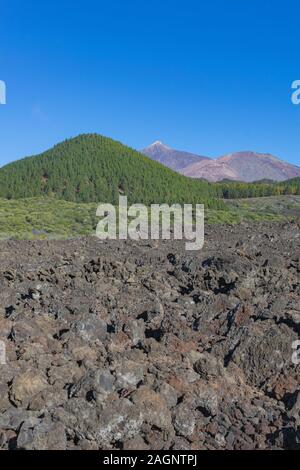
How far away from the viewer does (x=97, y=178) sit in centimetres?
7225

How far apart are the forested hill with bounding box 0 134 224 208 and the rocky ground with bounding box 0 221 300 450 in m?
51.6

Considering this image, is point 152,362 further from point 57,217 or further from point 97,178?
point 97,178

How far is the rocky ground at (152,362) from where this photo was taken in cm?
450

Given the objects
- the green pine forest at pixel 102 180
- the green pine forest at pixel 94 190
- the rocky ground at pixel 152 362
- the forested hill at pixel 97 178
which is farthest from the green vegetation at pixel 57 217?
the rocky ground at pixel 152 362

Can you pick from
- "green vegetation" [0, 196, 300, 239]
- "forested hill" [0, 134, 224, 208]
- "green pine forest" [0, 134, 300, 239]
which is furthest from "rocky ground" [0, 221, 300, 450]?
"forested hill" [0, 134, 224, 208]

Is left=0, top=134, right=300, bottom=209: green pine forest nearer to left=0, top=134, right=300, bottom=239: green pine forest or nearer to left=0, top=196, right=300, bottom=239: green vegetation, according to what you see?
left=0, top=134, right=300, bottom=239: green pine forest

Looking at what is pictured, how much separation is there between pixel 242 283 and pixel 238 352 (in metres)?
3.22

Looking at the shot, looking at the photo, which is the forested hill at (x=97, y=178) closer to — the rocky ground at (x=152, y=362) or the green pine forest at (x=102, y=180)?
the green pine forest at (x=102, y=180)

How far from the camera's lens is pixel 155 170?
3258 inches

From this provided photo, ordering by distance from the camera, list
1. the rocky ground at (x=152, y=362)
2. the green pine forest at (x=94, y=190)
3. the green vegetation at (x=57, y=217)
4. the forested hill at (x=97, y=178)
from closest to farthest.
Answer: the rocky ground at (x=152, y=362), the green vegetation at (x=57, y=217), the green pine forest at (x=94, y=190), the forested hill at (x=97, y=178)

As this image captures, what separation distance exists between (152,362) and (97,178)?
2663 inches

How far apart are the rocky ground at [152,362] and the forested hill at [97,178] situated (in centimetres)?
5161

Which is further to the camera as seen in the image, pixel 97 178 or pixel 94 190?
pixel 97 178

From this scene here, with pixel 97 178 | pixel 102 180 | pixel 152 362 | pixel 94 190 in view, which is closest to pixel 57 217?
pixel 94 190
